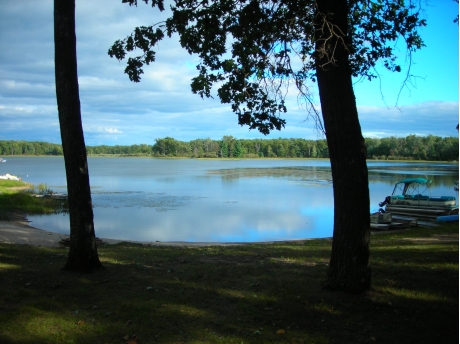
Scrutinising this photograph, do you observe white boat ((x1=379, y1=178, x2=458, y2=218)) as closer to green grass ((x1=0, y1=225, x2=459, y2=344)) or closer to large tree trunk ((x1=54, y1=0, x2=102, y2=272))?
green grass ((x1=0, y1=225, x2=459, y2=344))

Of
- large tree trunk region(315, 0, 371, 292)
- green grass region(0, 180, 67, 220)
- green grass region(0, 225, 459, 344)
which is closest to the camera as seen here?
green grass region(0, 225, 459, 344)

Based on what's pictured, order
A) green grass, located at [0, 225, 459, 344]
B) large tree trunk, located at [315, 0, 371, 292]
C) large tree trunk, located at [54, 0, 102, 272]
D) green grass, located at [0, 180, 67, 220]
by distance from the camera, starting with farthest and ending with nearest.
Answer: green grass, located at [0, 180, 67, 220], large tree trunk, located at [54, 0, 102, 272], large tree trunk, located at [315, 0, 371, 292], green grass, located at [0, 225, 459, 344]

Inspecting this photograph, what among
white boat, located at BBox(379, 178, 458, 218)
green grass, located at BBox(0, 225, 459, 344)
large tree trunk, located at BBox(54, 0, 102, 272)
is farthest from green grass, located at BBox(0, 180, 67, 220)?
white boat, located at BBox(379, 178, 458, 218)

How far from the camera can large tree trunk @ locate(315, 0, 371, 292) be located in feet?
15.8

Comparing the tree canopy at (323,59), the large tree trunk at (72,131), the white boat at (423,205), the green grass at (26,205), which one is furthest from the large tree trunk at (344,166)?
the green grass at (26,205)

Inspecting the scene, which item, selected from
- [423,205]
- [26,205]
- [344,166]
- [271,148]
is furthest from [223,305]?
[271,148]

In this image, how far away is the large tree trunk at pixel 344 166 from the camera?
4824 millimetres

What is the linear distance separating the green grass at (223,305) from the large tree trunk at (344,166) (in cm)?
33

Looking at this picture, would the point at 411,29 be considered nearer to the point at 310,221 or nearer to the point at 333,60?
the point at 333,60

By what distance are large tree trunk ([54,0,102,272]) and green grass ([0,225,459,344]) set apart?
17.6 inches

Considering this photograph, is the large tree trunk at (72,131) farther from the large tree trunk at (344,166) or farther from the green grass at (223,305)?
the large tree trunk at (344,166)

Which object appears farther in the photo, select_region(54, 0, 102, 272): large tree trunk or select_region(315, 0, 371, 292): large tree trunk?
select_region(54, 0, 102, 272): large tree trunk

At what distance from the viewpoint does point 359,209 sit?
4.81 metres

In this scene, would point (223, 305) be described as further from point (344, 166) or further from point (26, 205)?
point (26, 205)
